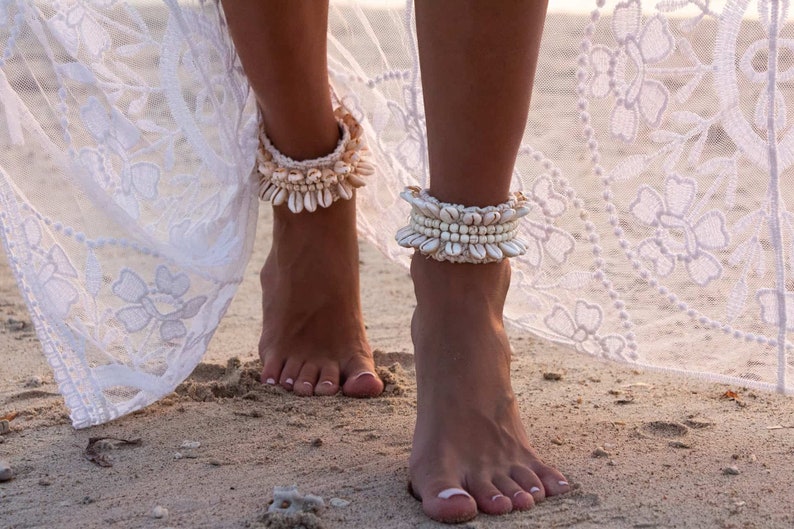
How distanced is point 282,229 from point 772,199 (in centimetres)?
93

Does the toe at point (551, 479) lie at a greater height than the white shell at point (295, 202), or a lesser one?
lesser

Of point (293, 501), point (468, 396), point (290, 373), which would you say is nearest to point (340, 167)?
point (290, 373)

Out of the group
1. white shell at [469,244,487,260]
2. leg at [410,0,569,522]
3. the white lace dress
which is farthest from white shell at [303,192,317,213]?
white shell at [469,244,487,260]

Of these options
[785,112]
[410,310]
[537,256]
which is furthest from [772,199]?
[410,310]

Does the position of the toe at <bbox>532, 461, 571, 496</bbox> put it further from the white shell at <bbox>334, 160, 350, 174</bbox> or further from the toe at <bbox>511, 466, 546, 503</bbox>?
the white shell at <bbox>334, 160, 350, 174</bbox>

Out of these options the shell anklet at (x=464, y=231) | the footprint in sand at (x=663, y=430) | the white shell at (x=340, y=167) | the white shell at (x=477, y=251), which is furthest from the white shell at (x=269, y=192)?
the footprint in sand at (x=663, y=430)

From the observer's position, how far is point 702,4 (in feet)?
5.15

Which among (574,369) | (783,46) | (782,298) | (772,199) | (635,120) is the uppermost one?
(783,46)

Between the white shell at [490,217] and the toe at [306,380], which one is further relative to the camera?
the toe at [306,380]

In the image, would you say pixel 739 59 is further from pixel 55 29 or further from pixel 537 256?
pixel 55 29

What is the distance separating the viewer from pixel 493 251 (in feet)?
4.85

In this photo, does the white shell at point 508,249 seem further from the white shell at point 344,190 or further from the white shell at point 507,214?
the white shell at point 344,190

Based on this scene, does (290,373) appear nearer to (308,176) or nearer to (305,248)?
(305,248)

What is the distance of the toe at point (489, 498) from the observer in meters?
1.36
